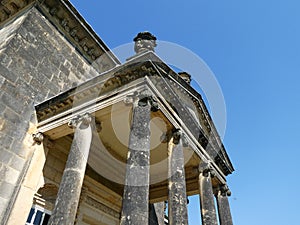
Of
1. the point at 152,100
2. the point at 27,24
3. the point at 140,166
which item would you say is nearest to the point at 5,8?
the point at 27,24

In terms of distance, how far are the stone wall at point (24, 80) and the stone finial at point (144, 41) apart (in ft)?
9.53

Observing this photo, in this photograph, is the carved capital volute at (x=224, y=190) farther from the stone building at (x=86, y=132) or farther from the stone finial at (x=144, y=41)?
the stone finial at (x=144, y=41)

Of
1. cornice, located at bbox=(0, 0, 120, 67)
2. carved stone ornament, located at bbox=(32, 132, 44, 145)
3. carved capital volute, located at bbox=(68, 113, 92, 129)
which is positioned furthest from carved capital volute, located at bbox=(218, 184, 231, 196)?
cornice, located at bbox=(0, 0, 120, 67)

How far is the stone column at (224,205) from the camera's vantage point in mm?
8636

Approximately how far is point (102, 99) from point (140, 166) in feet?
8.20

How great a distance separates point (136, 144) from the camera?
5711 millimetres

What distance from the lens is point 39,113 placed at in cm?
788

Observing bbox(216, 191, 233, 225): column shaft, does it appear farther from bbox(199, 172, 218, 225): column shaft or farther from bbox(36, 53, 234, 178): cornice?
bbox(36, 53, 234, 178): cornice

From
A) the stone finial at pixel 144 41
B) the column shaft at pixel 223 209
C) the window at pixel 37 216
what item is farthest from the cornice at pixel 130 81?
the window at pixel 37 216

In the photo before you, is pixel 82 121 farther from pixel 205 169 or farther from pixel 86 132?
pixel 205 169

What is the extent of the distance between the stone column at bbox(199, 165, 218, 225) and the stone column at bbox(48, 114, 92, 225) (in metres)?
3.83

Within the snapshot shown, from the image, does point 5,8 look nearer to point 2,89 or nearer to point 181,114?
point 2,89

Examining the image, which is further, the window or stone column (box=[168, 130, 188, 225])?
the window

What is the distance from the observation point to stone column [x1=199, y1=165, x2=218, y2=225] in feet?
24.4
